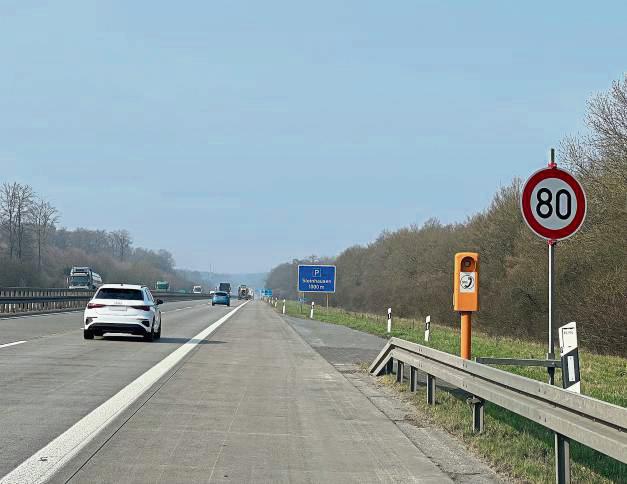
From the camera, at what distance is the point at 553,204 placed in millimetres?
7988

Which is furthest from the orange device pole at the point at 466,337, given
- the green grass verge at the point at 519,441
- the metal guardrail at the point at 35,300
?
the metal guardrail at the point at 35,300

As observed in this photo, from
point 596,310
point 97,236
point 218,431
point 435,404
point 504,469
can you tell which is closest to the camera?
point 504,469

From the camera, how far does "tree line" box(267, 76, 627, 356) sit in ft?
95.4

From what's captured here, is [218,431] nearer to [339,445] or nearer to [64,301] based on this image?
[339,445]

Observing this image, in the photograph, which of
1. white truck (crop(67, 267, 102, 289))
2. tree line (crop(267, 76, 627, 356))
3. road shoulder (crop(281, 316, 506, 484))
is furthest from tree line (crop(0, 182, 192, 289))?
road shoulder (crop(281, 316, 506, 484))

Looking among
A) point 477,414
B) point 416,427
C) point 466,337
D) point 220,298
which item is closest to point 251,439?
point 416,427

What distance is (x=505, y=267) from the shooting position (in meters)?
47.8

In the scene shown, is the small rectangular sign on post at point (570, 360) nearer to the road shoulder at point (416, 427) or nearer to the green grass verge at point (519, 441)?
the green grass verge at point (519, 441)

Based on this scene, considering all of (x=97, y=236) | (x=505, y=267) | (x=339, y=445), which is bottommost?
(x=339, y=445)

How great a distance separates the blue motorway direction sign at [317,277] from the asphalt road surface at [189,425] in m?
35.1

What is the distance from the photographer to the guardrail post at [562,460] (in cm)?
634

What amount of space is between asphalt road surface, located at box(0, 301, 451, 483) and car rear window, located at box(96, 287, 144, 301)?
500 cm

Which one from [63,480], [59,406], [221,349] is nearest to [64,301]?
[221,349]

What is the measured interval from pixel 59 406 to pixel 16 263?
3322 inches
